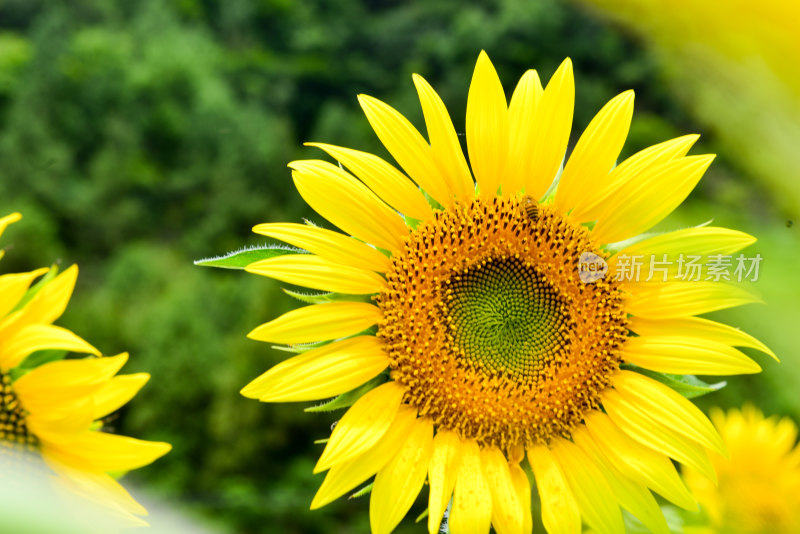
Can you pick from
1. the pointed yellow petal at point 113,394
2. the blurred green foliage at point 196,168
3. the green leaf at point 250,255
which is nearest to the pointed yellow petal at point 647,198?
the green leaf at point 250,255

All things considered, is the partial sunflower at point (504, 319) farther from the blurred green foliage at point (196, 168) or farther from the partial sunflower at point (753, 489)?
the blurred green foliage at point (196, 168)

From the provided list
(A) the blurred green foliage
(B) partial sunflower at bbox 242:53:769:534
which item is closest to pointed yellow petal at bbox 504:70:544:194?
(B) partial sunflower at bbox 242:53:769:534

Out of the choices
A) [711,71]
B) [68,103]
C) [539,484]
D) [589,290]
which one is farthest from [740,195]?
[68,103]

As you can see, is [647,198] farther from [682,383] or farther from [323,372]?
[323,372]

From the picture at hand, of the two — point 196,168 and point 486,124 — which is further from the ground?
point 196,168

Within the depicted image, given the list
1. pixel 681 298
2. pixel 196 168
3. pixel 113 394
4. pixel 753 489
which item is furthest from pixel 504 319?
pixel 196 168

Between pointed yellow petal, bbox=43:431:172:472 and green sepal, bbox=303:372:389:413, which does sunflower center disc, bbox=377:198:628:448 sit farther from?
pointed yellow petal, bbox=43:431:172:472

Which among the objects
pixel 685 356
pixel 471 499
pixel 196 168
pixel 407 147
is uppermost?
pixel 196 168
